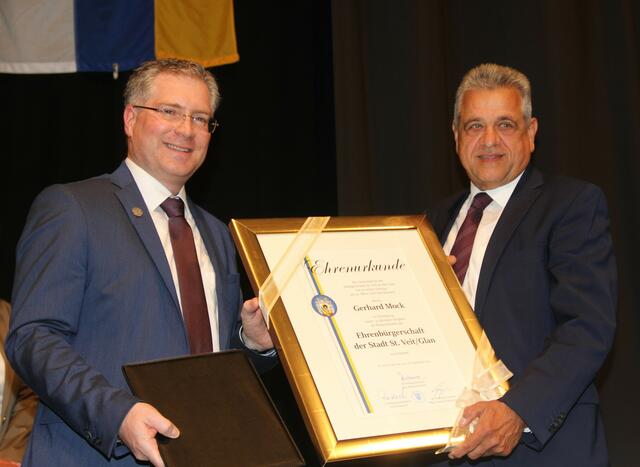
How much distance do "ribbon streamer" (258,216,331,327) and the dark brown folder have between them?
19 centimetres

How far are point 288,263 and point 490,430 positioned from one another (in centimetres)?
76

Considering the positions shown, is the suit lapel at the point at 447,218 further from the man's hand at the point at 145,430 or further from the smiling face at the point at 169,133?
the man's hand at the point at 145,430

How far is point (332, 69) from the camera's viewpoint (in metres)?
4.74

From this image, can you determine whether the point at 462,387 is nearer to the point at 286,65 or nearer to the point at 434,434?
the point at 434,434

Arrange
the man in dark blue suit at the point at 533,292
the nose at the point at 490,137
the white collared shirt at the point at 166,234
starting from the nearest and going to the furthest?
the man in dark blue suit at the point at 533,292, the white collared shirt at the point at 166,234, the nose at the point at 490,137

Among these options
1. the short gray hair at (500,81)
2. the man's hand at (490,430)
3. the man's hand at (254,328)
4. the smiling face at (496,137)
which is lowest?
the man's hand at (490,430)

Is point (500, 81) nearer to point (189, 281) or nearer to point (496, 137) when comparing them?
point (496, 137)

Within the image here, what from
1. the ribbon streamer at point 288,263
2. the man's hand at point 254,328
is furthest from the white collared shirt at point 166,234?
the ribbon streamer at point 288,263

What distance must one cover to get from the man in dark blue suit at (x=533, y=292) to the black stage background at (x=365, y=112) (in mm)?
1222

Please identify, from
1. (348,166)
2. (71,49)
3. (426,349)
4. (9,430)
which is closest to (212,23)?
(71,49)

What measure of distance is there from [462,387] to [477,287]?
0.43 metres

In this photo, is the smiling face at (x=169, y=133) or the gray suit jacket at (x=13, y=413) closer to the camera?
the smiling face at (x=169, y=133)

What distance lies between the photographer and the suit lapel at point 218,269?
8.80 feet

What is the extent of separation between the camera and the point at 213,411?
2.19 m
